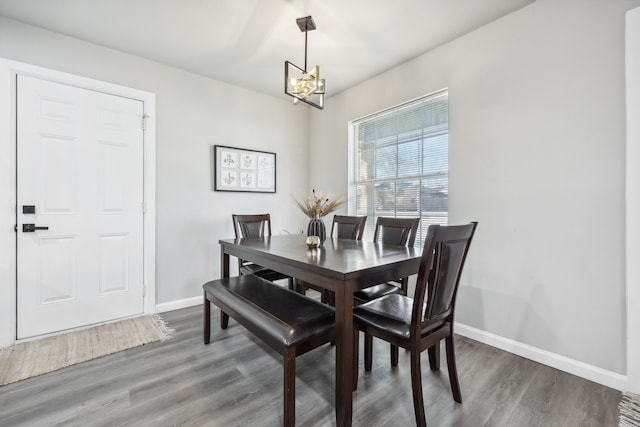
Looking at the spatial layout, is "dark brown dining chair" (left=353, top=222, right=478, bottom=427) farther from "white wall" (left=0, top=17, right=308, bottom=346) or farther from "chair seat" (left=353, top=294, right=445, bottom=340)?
"white wall" (left=0, top=17, right=308, bottom=346)

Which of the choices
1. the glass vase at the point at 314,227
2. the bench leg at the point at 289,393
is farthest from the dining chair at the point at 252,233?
the bench leg at the point at 289,393

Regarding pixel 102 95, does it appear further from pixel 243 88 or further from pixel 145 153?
pixel 243 88

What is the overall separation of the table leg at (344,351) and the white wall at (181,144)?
2.44m

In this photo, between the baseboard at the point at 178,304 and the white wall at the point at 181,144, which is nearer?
the white wall at the point at 181,144

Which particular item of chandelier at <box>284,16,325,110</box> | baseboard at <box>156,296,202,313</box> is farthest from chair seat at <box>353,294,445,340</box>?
baseboard at <box>156,296,202,313</box>

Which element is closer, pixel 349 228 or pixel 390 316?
pixel 390 316

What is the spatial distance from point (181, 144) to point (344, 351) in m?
2.83

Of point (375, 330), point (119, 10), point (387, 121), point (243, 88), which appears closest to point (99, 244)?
point (119, 10)

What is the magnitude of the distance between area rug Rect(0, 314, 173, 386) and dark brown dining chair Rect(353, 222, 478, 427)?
76.0 inches

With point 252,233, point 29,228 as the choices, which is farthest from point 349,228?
point 29,228

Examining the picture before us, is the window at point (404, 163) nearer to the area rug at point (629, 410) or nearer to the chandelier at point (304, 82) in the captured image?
the chandelier at point (304, 82)

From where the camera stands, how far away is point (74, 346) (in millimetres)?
2205

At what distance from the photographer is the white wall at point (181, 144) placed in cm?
221

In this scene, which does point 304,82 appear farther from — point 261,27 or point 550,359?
point 550,359
